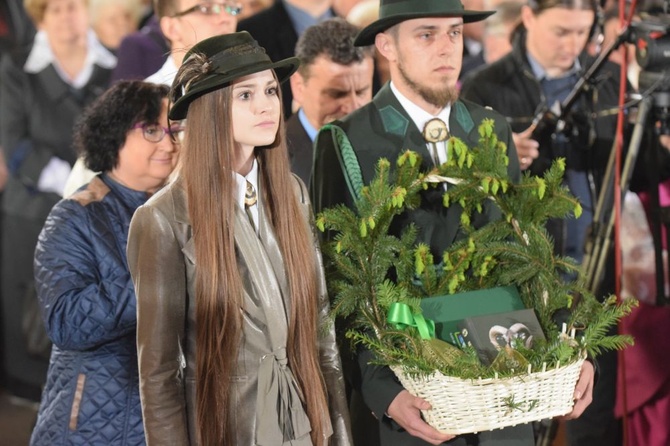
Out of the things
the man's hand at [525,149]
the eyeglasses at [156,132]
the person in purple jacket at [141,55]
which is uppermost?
the person in purple jacket at [141,55]

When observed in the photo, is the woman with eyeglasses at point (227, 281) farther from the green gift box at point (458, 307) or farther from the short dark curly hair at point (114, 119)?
the short dark curly hair at point (114, 119)

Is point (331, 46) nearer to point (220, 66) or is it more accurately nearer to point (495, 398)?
point (220, 66)

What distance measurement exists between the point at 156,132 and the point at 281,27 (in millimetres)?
1406

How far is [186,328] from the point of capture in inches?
87.8

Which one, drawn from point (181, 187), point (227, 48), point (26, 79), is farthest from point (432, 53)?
point (26, 79)

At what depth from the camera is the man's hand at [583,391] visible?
235 centimetres

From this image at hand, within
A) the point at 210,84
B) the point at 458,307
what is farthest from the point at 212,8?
the point at 458,307

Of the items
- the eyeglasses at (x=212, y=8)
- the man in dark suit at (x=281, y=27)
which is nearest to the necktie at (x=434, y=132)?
the eyeglasses at (x=212, y=8)

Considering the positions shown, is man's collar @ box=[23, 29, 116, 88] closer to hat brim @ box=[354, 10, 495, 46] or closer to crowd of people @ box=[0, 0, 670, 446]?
crowd of people @ box=[0, 0, 670, 446]

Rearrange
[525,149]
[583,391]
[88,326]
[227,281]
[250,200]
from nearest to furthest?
1. [227,281]
2. [250,200]
3. [583,391]
4. [88,326]
5. [525,149]

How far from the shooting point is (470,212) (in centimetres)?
259

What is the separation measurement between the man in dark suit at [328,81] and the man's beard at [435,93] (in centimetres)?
79

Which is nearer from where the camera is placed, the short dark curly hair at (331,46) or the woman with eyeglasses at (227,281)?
the woman with eyeglasses at (227,281)

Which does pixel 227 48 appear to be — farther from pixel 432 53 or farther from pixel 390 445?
pixel 390 445
